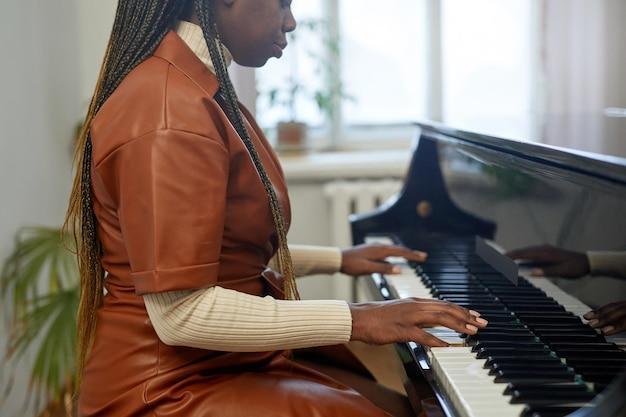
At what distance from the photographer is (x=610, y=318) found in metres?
1.14

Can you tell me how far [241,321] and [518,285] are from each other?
55 centimetres

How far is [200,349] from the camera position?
50.0 inches

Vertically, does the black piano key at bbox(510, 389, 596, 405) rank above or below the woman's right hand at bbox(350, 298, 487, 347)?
below

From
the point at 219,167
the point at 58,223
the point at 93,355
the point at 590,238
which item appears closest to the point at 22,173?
the point at 58,223

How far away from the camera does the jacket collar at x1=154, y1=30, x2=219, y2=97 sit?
1260 millimetres

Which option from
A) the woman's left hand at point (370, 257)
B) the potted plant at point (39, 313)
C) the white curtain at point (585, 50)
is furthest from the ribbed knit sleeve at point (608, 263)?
the white curtain at point (585, 50)

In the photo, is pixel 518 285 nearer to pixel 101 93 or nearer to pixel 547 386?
pixel 547 386

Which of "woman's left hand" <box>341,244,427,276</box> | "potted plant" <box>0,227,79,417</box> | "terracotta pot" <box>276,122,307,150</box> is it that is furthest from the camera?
"terracotta pot" <box>276,122,307,150</box>

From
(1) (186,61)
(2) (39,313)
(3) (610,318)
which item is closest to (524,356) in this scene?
(3) (610,318)

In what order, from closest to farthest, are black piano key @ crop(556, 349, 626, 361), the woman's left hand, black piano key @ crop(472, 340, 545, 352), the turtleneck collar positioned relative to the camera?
black piano key @ crop(556, 349, 626, 361) < black piano key @ crop(472, 340, 545, 352) < the turtleneck collar < the woman's left hand

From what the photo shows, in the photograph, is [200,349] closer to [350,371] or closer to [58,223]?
[350,371]

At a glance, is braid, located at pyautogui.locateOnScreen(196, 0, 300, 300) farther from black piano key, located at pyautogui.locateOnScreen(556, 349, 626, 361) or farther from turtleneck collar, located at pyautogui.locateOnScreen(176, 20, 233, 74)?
black piano key, located at pyautogui.locateOnScreen(556, 349, 626, 361)

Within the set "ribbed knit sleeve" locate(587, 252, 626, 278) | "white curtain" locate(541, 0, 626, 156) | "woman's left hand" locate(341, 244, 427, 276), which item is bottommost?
"woman's left hand" locate(341, 244, 427, 276)

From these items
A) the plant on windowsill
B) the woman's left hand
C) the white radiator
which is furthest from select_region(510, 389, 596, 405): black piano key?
the plant on windowsill
